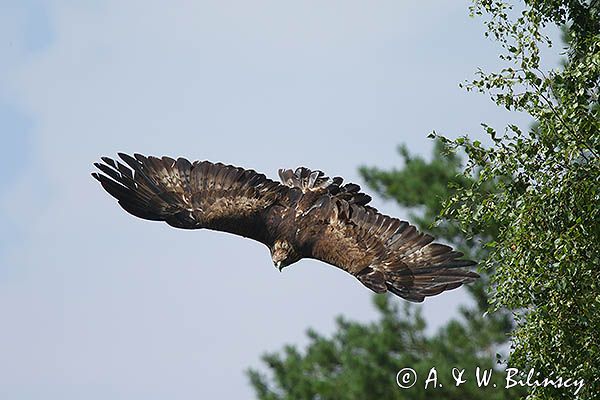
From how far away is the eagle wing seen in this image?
1207 cm

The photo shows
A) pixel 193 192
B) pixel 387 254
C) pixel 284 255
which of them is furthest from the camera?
pixel 193 192

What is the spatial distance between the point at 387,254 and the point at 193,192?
2.01m

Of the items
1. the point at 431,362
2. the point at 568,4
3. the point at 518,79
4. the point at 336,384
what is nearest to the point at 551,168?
the point at 518,79

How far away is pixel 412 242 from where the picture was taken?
12.3 meters

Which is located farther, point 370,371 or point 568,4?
point 370,371

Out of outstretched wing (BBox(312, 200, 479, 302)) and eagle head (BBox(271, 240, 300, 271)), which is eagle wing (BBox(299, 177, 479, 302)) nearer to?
outstretched wing (BBox(312, 200, 479, 302))

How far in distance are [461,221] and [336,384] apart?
31.9ft

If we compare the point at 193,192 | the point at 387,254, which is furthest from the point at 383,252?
the point at 193,192

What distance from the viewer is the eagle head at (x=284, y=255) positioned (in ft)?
41.2

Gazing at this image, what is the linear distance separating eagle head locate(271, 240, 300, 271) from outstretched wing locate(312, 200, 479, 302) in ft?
0.73

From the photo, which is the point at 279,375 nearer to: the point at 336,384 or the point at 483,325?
the point at 336,384

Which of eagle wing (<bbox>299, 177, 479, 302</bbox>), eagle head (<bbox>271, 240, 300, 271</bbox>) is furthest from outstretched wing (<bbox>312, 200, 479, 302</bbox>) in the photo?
eagle head (<bbox>271, 240, 300, 271</bbox>)

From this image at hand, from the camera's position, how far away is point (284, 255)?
12555 millimetres

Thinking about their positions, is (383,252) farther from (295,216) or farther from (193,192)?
(193,192)
